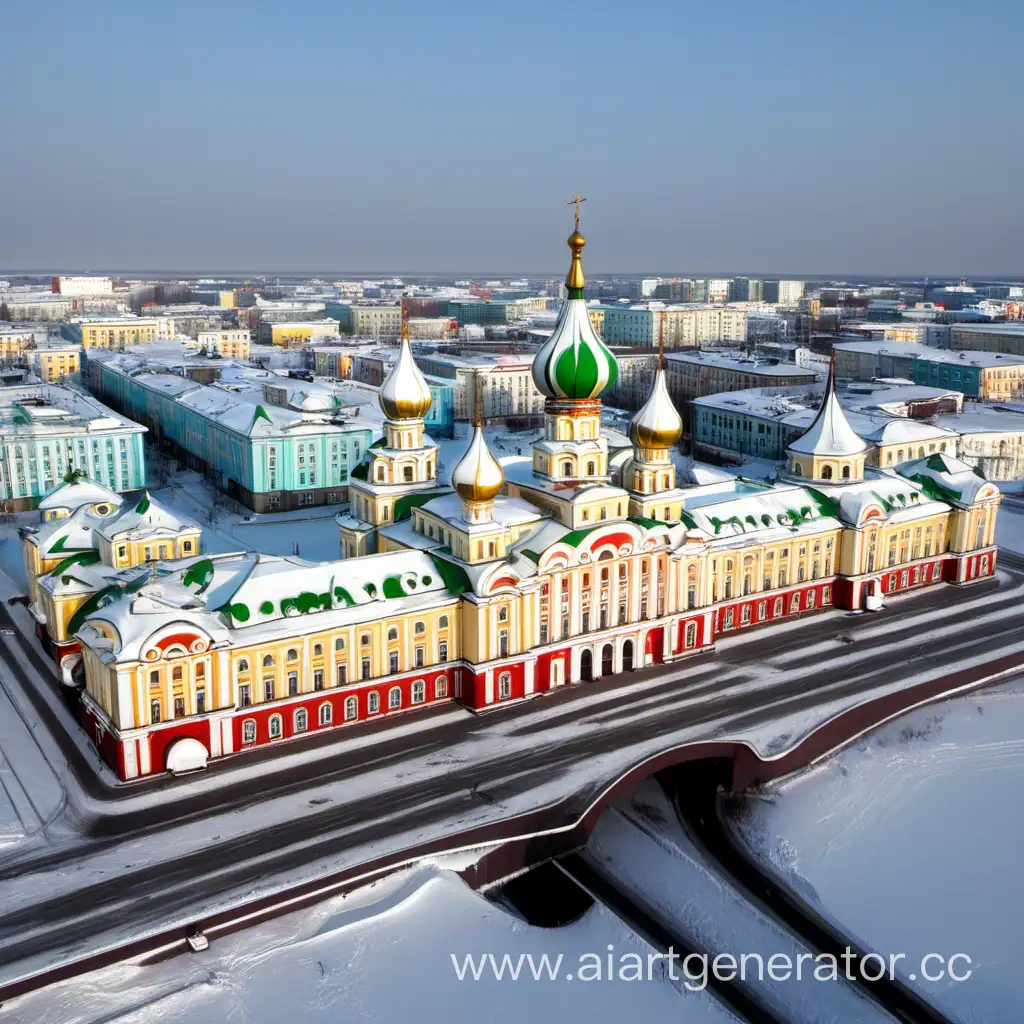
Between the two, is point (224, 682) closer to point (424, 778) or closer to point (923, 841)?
point (424, 778)

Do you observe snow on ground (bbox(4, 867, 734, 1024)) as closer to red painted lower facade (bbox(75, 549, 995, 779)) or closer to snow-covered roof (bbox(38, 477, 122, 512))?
red painted lower facade (bbox(75, 549, 995, 779))

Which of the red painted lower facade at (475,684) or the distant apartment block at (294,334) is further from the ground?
the distant apartment block at (294,334)

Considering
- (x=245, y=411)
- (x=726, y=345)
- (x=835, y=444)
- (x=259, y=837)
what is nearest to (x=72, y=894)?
(x=259, y=837)

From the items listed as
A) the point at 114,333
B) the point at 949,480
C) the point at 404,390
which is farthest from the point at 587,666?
the point at 114,333

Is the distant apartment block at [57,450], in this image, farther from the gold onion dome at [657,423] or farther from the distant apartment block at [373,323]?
the distant apartment block at [373,323]

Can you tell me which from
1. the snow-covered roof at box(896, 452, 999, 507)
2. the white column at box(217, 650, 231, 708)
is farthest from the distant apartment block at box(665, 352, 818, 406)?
the white column at box(217, 650, 231, 708)

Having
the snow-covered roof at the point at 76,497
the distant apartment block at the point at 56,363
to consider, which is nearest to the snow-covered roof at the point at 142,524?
the snow-covered roof at the point at 76,497
